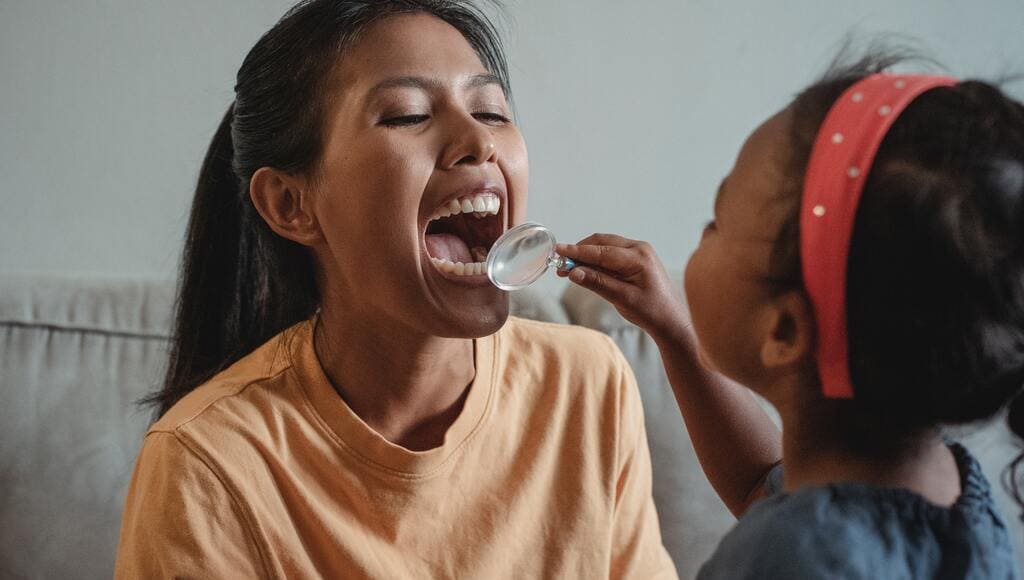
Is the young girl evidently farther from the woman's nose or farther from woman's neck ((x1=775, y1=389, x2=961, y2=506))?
the woman's nose

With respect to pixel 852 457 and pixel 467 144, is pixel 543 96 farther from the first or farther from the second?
pixel 852 457

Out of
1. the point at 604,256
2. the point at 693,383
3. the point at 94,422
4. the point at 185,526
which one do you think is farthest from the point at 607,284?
the point at 94,422

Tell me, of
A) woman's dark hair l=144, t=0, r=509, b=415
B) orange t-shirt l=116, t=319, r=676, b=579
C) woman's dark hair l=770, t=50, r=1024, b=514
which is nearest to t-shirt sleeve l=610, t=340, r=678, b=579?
orange t-shirt l=116, t=319, r=676, b=579

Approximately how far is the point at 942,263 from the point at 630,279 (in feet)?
1.30

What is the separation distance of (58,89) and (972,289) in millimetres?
1537

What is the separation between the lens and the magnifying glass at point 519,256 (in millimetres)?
1101

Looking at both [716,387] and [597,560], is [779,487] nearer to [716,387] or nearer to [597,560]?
[716,387]

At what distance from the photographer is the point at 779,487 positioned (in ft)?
3.30

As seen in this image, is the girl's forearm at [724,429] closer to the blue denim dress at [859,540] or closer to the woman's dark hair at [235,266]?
the blue denim dress at [859,540]

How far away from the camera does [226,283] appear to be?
130 cm

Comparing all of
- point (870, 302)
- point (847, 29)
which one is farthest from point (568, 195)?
point (870, 302)

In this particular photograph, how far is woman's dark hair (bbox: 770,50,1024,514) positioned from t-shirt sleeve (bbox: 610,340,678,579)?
0.52 metres

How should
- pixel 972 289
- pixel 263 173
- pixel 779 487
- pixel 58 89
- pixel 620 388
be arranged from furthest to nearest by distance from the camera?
pixel 58 89
pixel 620 388
pixel 263 173
pixel 779 487
pixel 972 289

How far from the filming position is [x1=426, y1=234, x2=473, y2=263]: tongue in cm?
125
